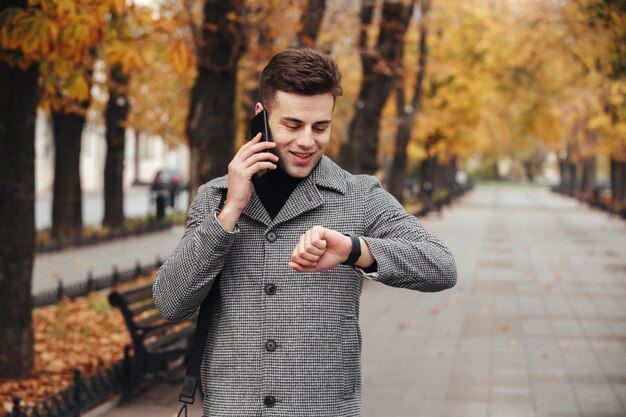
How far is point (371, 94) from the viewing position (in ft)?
67.3

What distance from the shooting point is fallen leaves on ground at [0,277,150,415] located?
8360 mm

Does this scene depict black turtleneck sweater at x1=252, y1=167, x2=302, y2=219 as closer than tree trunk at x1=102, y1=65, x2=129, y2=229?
Yes

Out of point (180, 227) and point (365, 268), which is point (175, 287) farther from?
point (180, 227)

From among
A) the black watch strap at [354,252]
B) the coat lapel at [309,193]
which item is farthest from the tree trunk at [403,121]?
the black watch strap at [354,252]

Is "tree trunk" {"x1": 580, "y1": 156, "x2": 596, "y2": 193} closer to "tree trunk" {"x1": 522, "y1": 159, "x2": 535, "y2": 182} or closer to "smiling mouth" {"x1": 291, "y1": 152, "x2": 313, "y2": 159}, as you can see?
"smiling mouth" {"x1": 291, "y1": 152, "x2": 313, "y2": 159}

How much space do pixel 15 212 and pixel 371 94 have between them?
40.8 ft

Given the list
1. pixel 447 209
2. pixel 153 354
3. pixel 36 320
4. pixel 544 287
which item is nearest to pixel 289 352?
pixel 153 354

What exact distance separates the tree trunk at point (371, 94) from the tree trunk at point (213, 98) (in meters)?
8.59

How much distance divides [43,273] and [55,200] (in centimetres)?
494

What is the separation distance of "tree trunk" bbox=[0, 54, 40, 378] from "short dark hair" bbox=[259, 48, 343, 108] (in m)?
6.12

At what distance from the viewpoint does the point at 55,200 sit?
76.6 ft

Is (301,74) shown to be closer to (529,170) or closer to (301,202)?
(301,202)

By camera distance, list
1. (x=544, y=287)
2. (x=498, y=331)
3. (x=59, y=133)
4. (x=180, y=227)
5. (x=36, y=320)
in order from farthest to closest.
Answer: (x=180, y=227), (x=59, y=133), (x=544, y=287), (x=498, y=331), (x=36, y=320)

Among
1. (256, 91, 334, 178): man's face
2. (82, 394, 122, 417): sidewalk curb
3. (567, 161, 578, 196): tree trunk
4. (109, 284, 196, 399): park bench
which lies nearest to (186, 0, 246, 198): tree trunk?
(109, 284, 196, 399): park bench
